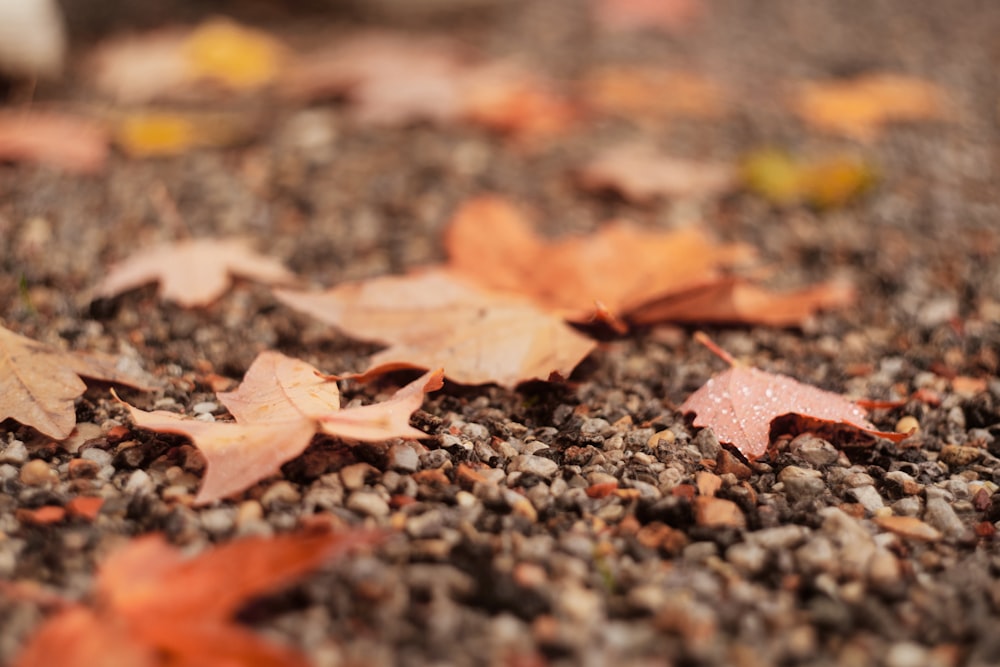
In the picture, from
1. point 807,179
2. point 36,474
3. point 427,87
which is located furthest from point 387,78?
point 36,474

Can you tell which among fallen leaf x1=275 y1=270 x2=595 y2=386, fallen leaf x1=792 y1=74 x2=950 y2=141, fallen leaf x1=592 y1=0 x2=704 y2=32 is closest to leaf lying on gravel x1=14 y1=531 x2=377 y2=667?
fallen leaf x1=275 y1=270 x2=595 y2=386

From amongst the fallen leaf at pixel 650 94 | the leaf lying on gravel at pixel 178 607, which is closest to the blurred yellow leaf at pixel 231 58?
the fallen leaf at pixel 650 94

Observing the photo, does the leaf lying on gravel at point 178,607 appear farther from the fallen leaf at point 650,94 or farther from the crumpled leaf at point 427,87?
the fallen leaf at point 650,94

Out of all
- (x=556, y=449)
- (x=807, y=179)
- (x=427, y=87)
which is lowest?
(x=556, y=449)

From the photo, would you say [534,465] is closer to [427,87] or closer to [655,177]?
[655,177]

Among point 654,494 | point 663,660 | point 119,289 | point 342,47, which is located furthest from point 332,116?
point 663,660

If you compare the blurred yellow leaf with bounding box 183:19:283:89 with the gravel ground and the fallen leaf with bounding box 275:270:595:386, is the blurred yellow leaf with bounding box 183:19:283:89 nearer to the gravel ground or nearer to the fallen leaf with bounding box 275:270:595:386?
the gravel ground

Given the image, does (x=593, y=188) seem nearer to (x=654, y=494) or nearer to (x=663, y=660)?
(x=654, y=494)
